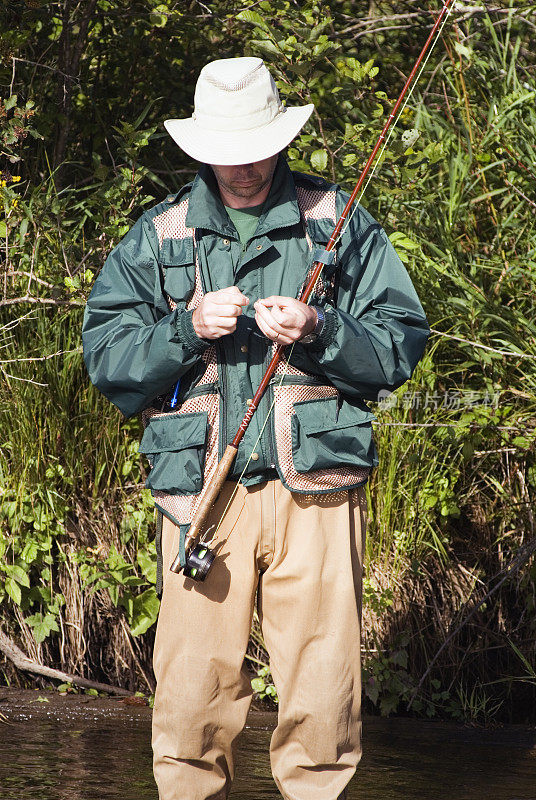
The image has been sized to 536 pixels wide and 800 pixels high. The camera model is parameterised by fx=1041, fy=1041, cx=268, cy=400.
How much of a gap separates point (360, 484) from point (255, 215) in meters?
0.69

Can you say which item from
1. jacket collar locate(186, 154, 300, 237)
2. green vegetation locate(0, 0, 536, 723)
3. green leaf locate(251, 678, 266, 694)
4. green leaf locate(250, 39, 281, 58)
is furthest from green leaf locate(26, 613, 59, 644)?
green leaf locate(250, 39, 281, 58)

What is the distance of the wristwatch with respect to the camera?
229 cm

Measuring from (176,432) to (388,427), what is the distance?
1847mm

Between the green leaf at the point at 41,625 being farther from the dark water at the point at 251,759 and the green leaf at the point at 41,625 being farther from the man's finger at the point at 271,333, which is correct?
the man's finger at the point at 271,333

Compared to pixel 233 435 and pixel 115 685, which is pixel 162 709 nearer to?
pixel 233 435

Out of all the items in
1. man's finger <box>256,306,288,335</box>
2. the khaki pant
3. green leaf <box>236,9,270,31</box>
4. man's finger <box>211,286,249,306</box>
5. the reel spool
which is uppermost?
green leaf <box>236,9,270,31</box>

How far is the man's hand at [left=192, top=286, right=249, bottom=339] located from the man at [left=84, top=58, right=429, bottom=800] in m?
0.14

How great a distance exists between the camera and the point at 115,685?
429cm

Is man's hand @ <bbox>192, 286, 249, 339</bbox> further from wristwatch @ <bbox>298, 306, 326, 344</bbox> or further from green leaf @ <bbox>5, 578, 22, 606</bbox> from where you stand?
green leaf @ <bbox>5, 578, 22, 606</bbox>

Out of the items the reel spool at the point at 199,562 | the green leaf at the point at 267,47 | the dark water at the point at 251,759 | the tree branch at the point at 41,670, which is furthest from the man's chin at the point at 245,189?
the tree branch at the point at 41,670

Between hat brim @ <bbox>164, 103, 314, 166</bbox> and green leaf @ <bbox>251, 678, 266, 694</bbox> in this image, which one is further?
green leaf @ <bbox>251, 678, 266, 694</bbox>

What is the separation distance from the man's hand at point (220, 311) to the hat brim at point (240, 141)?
12.4 inches

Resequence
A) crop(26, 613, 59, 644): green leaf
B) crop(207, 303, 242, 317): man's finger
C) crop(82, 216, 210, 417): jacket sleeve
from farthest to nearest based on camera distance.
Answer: crop(26, 613, 59, 644): green leaf
crop(82, 216, 210, 417): jacket sleeve
crop(207, 303, 242, 317): man's finger

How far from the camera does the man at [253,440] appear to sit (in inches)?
94.6
